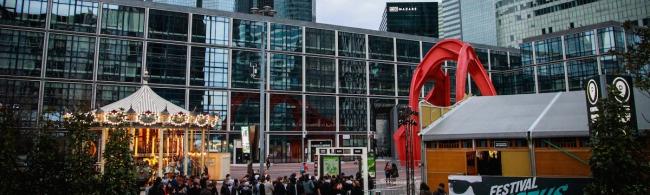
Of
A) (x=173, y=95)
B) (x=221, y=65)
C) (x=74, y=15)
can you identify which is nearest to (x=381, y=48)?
(x=221, y=65)

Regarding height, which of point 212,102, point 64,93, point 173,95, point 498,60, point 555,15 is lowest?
point 212,102

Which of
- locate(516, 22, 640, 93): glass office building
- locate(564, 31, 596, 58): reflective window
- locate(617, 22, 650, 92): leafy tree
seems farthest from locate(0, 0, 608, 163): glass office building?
locate(617, 22, 650, 92): leafy tree

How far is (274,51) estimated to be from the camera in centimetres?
7062

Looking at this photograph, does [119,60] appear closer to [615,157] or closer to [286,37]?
[286,37]

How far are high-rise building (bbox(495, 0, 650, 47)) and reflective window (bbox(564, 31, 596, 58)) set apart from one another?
59.6 ft

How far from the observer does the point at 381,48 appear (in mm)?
80125

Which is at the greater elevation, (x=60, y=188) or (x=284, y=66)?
(x=284, y=66)

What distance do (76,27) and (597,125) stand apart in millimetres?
61193

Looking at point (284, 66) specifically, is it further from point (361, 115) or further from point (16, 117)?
point (16, 117)

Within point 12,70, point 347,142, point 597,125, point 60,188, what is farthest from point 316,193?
point 347,142

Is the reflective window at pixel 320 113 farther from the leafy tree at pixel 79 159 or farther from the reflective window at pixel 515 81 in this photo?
the leafy tree at pixel 79 159

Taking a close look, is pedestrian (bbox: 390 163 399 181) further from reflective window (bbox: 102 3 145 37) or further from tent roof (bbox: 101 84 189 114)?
reflective window (bbox: 102 3 145 37)

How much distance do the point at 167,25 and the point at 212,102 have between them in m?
11.3

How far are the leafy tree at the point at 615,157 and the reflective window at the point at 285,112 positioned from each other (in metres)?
60.5
